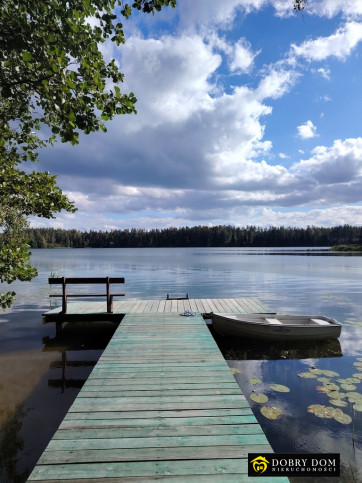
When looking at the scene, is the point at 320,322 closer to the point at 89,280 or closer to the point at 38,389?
the point at 89,280

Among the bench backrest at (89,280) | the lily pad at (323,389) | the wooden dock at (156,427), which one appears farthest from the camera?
the bench backrest at (89,280)

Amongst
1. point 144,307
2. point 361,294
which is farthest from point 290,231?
point 144,307

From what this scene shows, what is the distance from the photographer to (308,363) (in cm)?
1035

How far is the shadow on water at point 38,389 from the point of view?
19.0 feet

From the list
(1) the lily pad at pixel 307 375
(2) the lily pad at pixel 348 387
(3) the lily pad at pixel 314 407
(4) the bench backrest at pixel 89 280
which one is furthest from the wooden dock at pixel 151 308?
(3) the lily pad at pixel 314 407

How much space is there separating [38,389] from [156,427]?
583 centimetres

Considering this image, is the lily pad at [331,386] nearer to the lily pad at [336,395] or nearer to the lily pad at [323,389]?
the lily pad at [323,389]

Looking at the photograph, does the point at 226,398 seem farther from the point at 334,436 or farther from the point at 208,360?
the point at 334,436

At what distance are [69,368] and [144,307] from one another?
4.50m

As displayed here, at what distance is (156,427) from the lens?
4301mm

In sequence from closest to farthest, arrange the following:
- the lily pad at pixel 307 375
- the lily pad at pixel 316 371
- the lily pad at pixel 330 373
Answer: the lily pad at pixel 307 375, the lily pad at pixel 330 373, the lily pad at pixel 316 371

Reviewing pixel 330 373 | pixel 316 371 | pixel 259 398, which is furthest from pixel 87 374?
pixel 330 373

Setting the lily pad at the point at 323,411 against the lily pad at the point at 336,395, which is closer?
the lily pad at the point at 323,411
